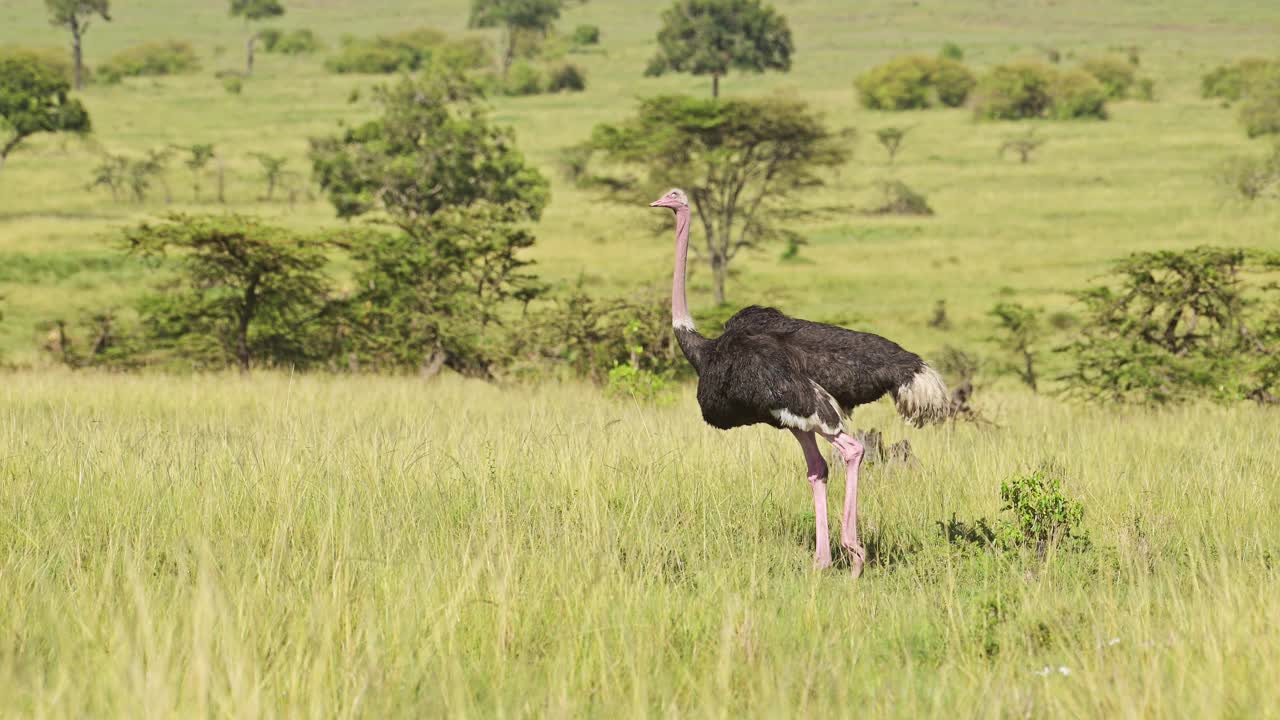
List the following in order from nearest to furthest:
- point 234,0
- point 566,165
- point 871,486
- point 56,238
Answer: point 871,486, point 56,238, point 566,165, point 234,0

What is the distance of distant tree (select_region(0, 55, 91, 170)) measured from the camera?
1928 inches

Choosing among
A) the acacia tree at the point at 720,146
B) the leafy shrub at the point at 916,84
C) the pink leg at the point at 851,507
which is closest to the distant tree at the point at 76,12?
the leafy shrub at the point at 916,84

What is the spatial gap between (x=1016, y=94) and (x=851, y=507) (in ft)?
218

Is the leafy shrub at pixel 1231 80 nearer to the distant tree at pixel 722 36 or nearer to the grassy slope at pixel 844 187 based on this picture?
the grassy slope at pixel 844 187

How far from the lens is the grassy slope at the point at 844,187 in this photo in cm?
2970

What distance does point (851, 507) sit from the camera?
5.47 meters

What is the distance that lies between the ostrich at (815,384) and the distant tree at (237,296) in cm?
958

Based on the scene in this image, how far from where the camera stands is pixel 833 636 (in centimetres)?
400

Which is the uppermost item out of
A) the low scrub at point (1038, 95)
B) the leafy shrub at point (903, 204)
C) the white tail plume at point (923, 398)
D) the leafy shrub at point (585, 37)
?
the leafy shrub at point (585, 37)

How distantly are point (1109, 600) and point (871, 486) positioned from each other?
2620 mm

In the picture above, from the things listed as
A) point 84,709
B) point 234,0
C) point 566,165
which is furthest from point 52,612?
point 234,0

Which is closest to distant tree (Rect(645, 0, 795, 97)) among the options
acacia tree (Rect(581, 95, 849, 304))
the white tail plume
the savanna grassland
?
acacia tree (Rect(581, 95, 849, 304))

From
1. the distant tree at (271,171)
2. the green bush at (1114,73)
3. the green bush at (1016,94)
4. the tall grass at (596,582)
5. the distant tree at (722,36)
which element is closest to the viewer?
the tall grass at (596,582)

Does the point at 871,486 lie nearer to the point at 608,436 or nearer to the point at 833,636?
the point at 608,436
